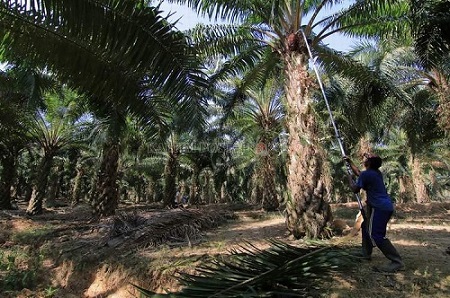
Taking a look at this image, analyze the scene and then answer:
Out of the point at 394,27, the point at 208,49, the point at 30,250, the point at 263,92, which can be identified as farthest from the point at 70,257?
the point at 263,92

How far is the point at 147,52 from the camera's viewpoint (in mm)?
4168

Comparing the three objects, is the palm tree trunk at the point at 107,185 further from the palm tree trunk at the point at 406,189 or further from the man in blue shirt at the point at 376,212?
the palm tree trunk at the point at 406,189

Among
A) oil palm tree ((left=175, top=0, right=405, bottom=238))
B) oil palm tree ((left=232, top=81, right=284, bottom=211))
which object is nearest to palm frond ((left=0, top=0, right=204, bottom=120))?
oil palm tree ((left=175, top=0, right=405, bottom=238))

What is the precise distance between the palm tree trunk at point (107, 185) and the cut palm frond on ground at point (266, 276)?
401 inches

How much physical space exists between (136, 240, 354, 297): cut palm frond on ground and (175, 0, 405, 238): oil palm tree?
3.16m

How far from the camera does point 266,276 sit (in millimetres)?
2922

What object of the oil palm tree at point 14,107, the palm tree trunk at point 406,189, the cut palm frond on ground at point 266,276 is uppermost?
the oil palm tree at point 14,107

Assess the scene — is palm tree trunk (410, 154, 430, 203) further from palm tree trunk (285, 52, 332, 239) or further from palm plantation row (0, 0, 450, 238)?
palm tree trunk (285, 52, 332, 239)

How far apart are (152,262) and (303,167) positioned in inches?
132

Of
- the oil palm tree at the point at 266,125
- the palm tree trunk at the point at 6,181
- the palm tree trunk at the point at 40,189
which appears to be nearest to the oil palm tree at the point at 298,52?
the oil palm tree at the point at 266,125

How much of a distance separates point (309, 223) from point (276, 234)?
116 centimetres

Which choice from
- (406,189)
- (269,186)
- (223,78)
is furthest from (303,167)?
(406,189)

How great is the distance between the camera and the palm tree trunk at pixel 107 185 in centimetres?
1245

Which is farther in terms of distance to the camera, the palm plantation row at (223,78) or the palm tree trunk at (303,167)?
the palm tree trunk at (303,167)
